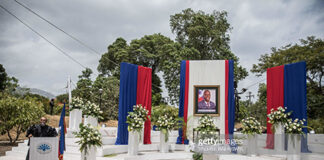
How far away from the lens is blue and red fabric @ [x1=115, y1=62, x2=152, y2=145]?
8.46 meters

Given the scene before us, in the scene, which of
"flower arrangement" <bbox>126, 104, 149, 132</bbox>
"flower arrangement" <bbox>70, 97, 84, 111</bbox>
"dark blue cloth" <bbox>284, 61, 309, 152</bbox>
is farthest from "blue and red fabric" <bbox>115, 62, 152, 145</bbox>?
"dark blue cloth" <bbox>284, 61, 309, 152</bbox>

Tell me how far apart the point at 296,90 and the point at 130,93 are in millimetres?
5477

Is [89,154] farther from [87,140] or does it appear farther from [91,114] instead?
[91,114]

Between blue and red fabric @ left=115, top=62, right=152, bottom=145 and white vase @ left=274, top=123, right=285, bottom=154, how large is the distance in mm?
4326

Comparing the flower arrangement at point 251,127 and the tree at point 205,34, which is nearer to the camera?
the flower arrangement at point 251,127

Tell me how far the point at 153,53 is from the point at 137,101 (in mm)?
14681

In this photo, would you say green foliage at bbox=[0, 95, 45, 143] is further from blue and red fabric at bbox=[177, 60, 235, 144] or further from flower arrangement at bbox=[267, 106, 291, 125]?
flower arrangement at bbox=[267, 106, 291, 125]

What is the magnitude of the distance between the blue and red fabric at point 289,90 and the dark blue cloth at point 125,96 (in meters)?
4.86

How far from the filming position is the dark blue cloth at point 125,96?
8430 mm

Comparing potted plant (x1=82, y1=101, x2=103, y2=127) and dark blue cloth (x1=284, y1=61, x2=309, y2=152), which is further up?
dark blue cloth (x1=284, y1=61, x2=309, y2=152)

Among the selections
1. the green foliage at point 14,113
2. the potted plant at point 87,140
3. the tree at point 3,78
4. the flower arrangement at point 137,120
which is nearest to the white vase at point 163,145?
the flower arrangement at point 137,120

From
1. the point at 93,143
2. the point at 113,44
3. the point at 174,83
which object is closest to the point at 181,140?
the point at 93,143

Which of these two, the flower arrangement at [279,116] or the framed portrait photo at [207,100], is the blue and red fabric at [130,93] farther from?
the flower arrangement at [279,116]

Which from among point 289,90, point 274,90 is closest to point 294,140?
point 289,90
